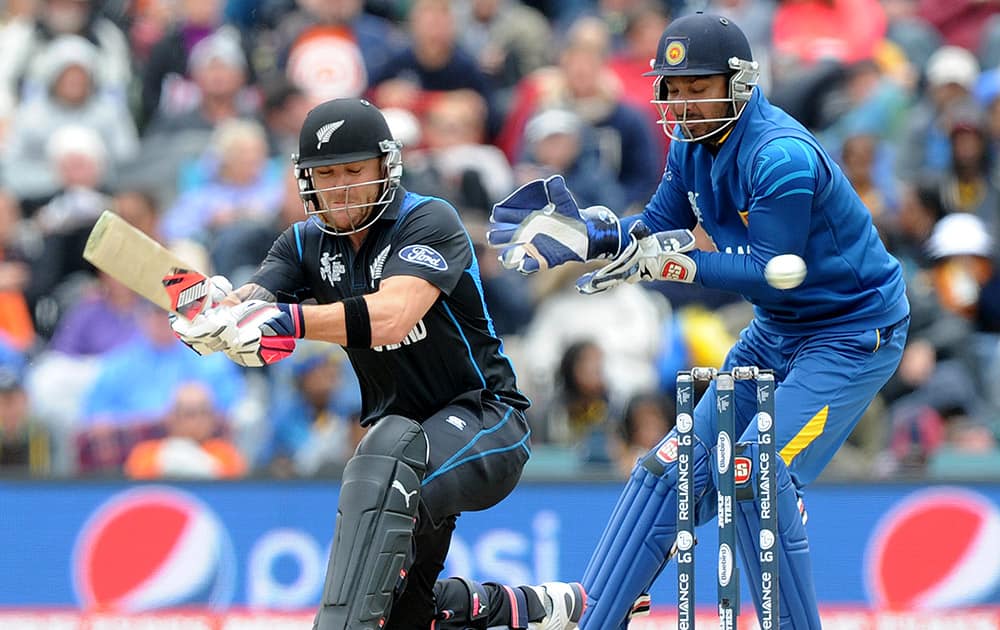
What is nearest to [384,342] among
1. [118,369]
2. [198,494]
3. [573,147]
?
[198,494]

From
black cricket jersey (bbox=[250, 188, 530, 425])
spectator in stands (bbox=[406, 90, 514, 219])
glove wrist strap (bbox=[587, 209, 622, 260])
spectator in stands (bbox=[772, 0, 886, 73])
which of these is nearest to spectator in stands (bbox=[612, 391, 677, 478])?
spectator in stands (bbox=[406, 90, 514, 219])

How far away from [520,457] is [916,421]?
448cm

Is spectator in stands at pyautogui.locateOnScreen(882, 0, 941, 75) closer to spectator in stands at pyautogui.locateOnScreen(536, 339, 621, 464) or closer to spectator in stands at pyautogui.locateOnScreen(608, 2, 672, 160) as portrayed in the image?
spectator in stands at pyautogui.locateOnScreen(608, 2, 672, 160)

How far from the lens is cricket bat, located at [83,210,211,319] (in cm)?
534

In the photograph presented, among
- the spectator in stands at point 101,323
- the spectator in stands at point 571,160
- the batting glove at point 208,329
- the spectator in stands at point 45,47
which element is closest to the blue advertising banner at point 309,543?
the spectator in stands at point 101,323

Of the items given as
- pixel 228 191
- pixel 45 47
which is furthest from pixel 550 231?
pixel 45 47

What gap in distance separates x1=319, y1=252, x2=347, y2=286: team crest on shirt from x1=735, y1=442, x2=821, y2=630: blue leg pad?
1.58 meters

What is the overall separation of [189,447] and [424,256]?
14.2ft

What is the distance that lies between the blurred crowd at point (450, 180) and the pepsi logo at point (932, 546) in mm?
242

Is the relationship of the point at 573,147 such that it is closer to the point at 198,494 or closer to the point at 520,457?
the point at 198,494

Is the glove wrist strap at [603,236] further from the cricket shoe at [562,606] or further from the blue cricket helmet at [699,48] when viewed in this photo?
the cricket shoe at [562,606]

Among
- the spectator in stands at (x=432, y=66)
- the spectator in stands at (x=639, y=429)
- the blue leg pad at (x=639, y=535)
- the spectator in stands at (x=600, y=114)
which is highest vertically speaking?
the spectator in stands at (x=432, y=66)

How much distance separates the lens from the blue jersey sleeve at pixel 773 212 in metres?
5.99

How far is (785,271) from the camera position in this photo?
5.84m
